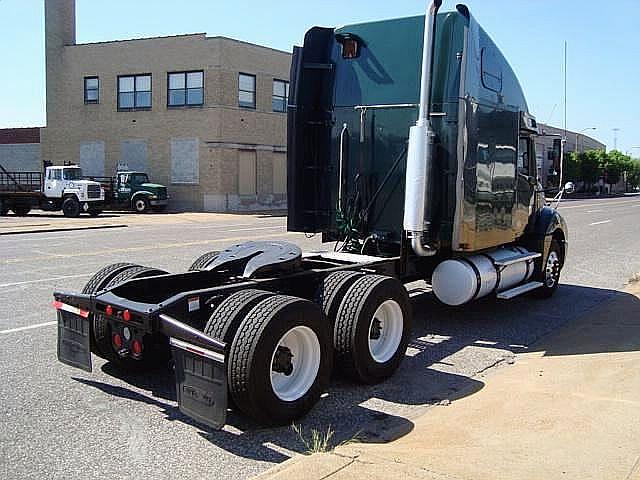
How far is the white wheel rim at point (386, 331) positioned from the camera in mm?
6387

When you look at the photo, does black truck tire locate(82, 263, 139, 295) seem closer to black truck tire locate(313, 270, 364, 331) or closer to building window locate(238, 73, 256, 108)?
black truck tire locate(313, 270, 364, 331)

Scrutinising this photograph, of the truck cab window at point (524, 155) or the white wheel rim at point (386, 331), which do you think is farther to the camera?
the truck cab window at point (524, 155)

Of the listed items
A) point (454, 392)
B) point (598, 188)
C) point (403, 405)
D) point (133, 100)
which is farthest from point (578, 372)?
point (598, 188)

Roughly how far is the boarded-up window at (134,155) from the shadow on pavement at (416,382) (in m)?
34.8

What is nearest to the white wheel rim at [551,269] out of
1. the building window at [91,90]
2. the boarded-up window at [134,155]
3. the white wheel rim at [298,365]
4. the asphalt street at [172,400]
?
the asphalt street at [172,400]

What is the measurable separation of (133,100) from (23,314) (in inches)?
1415

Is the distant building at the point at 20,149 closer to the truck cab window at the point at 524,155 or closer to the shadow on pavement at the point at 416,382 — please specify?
the truck cab window at the point at 524,155

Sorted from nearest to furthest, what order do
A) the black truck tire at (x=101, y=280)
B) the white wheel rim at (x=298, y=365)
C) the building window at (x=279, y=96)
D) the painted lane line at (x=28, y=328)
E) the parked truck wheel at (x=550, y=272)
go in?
the white wheel rim at (x=298, y=365), the black truck tire at (x=101, y=280), the painted lane line at (x=28, y=328), the parked truck wheel at (x=550, y=272), the building window at (x=279, y=96)

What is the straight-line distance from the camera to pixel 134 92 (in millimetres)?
42750

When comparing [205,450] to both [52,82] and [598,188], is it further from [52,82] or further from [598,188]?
[598,188]

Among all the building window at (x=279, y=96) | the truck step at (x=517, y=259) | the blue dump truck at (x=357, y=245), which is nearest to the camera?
the blue dump truck at (x=357, y=245)

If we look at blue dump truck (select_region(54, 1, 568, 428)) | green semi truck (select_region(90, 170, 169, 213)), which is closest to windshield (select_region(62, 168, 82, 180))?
green semi truck (select_region(90, 170, 169, 213))

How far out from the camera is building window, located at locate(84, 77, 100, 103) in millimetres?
44003

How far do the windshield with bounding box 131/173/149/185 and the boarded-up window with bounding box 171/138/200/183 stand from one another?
2.15 meters
